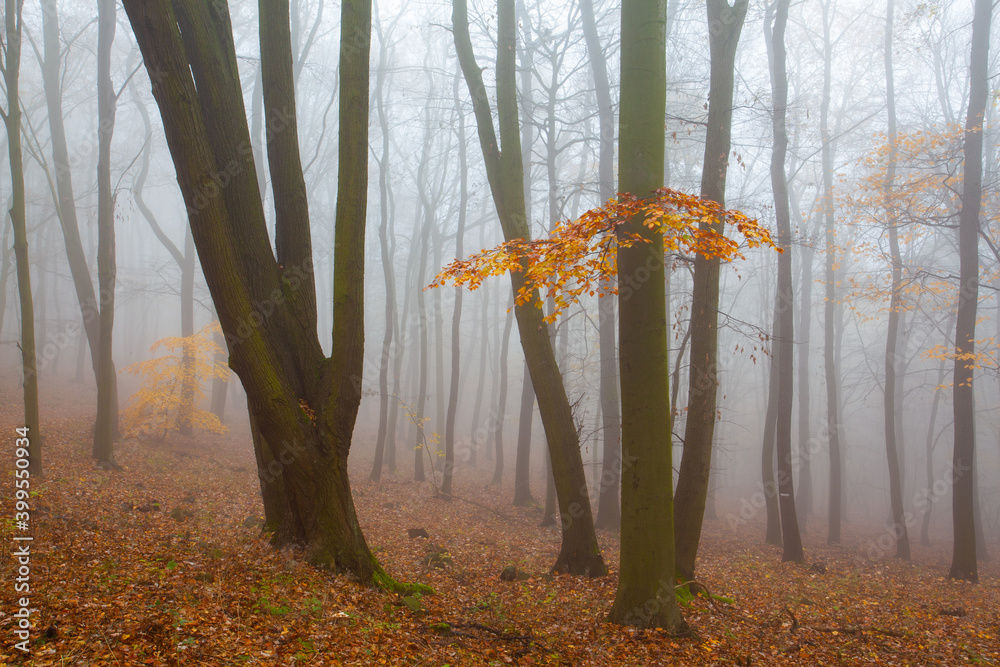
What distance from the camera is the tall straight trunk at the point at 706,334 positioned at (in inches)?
250

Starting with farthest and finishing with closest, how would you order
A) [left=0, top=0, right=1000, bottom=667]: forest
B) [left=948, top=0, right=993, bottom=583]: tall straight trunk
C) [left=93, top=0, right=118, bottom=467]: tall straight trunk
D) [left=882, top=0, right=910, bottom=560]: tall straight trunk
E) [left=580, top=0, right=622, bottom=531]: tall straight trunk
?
[left=882, top=0, right=910, bottom=560]: tall straight trunk
[left=580, top=0, right=622, bottom=531]: tall straight trunk
[left=93, top=0, right=118, bottom=467]: tall straight trunk
[left=948, top=0, right=993, bottom=583]: tall straight trunk
[left=0, top=0, right=1000, bottom=667]: forest

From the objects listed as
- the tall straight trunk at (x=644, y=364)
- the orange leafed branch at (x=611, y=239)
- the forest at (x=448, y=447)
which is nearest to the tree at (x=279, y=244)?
the forest at (x=448, y=447)

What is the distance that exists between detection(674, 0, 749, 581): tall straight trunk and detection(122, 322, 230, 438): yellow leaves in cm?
1162

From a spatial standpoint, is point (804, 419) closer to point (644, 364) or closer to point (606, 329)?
point (606, 329)

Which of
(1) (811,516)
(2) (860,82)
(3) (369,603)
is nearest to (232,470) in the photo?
(3) (369,603)

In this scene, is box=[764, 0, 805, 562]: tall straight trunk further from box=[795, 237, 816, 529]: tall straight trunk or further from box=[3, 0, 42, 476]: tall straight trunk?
box=[3, 0, 42, 476]: tall straight trunk

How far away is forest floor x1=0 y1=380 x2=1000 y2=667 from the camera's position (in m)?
3.43

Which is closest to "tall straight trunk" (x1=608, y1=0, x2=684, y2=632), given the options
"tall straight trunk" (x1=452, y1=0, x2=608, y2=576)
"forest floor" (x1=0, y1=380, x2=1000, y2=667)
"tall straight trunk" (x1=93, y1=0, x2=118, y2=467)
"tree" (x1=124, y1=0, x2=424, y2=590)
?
"forest floor" (x1=0, y1=380, x2=1000, y2=667)

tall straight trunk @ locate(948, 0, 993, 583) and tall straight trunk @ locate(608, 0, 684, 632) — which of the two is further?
tall straight trunk @ locate(948, 0, 993, 583)

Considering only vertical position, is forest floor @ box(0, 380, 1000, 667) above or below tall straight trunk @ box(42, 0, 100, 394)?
below

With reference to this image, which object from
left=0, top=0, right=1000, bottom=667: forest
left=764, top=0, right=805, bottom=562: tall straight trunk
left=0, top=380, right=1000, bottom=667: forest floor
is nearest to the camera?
left=0, top=380, right=1000, bottom=667: forest floor

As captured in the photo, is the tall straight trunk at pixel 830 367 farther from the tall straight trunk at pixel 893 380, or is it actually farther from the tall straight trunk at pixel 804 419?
the tall straight trunk at pixel 804 419

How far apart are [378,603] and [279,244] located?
11.7 ft

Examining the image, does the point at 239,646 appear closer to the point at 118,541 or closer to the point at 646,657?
the point at 118,541
